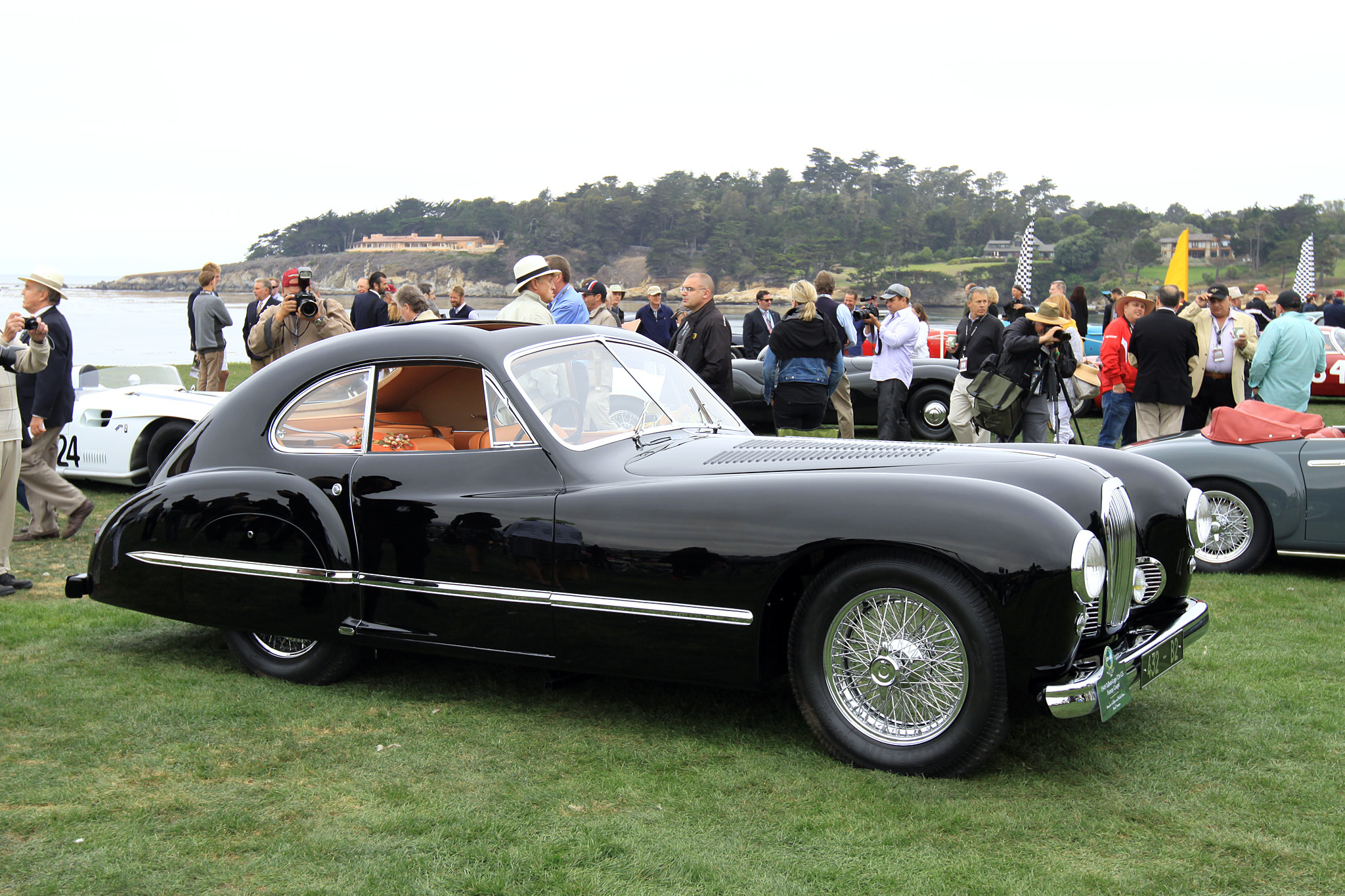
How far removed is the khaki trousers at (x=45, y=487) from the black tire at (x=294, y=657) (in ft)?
13.0

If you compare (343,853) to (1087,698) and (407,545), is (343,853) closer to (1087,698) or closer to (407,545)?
(407,545)

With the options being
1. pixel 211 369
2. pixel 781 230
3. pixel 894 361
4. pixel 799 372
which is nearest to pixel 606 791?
pixel 799 372

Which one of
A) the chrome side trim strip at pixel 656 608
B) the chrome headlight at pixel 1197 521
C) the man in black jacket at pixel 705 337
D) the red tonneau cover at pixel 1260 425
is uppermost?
the man in black jacket at pixel 705 337

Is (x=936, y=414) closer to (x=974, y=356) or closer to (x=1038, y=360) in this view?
(x=974, y=356)

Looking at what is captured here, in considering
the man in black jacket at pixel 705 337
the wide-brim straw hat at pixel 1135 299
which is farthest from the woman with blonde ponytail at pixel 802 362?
the wide-brim straw hat at pixel 1135 299

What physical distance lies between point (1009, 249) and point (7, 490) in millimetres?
110497

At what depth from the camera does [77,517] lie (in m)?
8.35

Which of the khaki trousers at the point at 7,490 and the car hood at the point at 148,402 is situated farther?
the car hood at the point at 148,402

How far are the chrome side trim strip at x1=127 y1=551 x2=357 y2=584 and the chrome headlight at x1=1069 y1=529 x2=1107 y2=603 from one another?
A: 298cm

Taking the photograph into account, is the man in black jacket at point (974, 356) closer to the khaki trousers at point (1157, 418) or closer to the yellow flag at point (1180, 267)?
the khaki trousers at point (1157, 418)

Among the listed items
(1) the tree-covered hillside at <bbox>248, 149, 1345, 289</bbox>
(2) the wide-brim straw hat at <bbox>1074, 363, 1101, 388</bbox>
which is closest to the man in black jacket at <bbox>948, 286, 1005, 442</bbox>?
(2) the wide-brim straw hat at <bbox>1074, 363, 1101, 388</bbox>

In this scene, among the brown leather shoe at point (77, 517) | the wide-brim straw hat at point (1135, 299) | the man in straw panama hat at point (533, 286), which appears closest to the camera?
the man in straw panama hat at point (533, 286)

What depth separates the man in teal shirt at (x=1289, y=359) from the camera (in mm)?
9773

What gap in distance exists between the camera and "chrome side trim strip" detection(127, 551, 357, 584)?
15.4 ft
